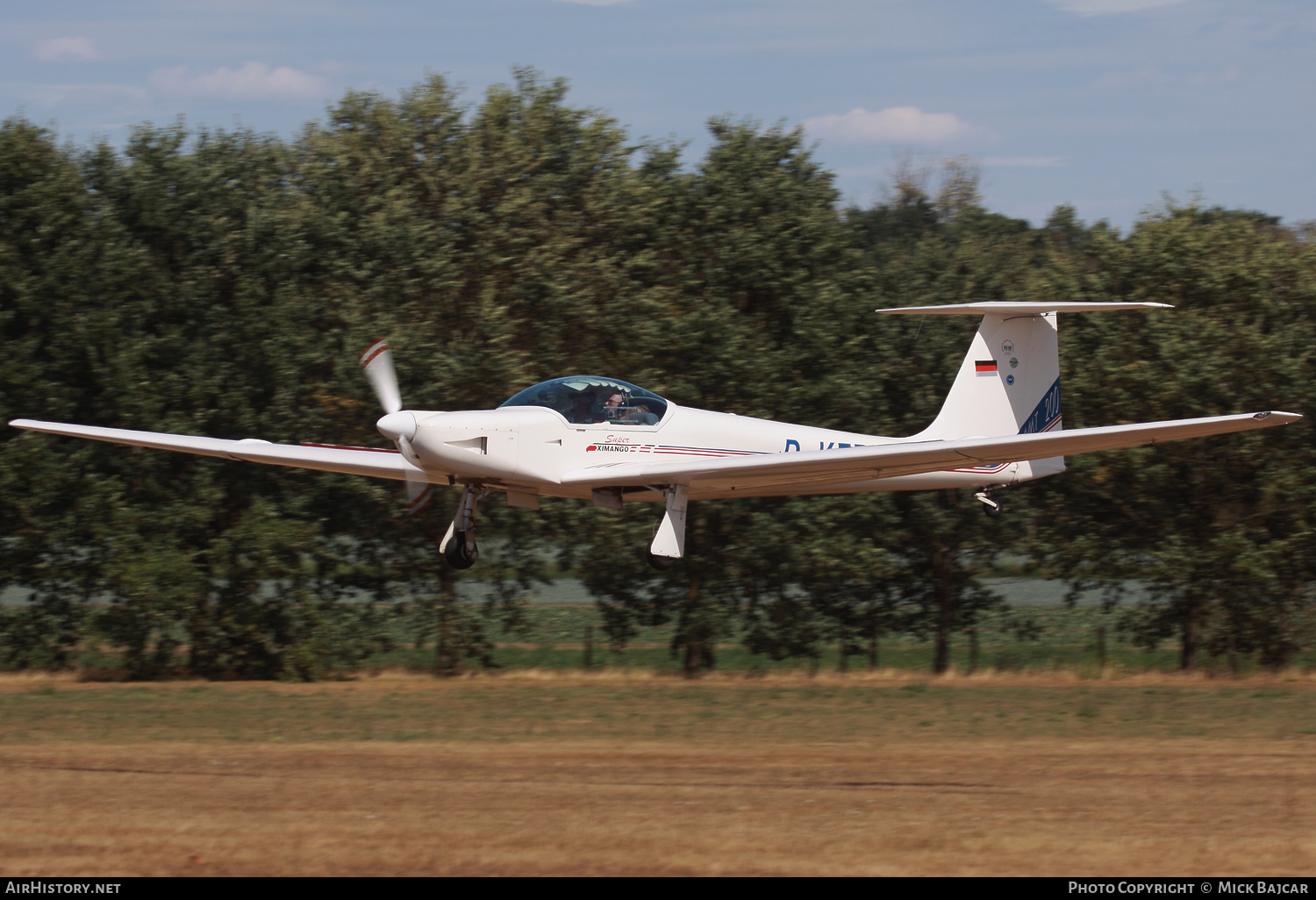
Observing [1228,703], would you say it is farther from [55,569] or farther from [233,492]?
[55,569]

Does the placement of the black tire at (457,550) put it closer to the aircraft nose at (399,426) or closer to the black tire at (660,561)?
the aircraft nose at (399,426)

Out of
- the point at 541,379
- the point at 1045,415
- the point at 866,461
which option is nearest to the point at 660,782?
the point at 866,461

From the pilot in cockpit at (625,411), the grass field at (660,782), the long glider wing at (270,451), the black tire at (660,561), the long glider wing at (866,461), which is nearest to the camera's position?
the grass field at (660,782)

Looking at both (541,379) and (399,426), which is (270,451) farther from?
(541,379)

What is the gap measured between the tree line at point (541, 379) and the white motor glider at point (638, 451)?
5.48 metres

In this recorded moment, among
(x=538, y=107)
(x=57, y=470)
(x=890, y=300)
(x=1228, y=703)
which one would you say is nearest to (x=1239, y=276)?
(x=890, y=300)

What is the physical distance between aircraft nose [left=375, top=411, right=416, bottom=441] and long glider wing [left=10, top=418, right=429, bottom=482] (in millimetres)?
1765

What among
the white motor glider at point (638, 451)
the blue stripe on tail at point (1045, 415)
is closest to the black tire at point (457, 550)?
the white motor glider at point (638, 451)

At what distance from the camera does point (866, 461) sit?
12.7m

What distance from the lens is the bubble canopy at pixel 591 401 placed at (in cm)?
1320

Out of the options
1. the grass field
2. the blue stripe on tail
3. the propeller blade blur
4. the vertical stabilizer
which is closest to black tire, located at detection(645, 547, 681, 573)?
the grass field

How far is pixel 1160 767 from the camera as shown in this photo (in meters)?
10.1

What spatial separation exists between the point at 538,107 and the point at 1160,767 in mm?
17757

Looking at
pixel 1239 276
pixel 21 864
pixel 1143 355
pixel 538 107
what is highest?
pixel 538 107
